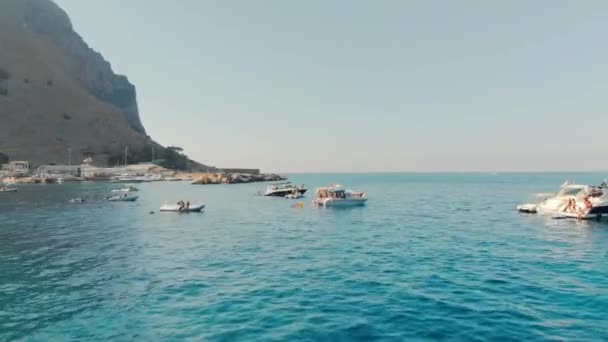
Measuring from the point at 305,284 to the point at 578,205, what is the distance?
4515 centimetres

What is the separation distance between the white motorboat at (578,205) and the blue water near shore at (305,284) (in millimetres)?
8285

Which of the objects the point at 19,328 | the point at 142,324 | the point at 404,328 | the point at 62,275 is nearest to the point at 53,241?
the point at 62,275

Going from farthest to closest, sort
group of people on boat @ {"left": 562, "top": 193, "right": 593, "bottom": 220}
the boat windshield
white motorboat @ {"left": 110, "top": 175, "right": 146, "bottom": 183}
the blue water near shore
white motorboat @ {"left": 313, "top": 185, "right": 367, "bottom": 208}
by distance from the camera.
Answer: white motorboat @ {"left": 110, "top": 175, "right": 146, "bottom": 183}, white motorboat @ {"left": 313, "top": 185, "right": 367, "bottom": 208}, the boat windshield, group of people on boat @ {"left": 562, "top": 193, "right": 593, "bottom": 220}, the blue water near shore

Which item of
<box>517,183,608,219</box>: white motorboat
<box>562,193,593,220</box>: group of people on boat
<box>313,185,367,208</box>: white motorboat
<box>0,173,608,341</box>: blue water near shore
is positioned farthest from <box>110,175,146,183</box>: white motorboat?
<box>562,193,593,220</box>: group of people on boat

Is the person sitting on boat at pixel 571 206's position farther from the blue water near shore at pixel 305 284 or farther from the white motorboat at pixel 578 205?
the blue water near shore at pixel 305 284

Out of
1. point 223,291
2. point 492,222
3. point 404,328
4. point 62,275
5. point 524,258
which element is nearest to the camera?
point 404,328

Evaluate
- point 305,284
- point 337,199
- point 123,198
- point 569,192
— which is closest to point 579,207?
point 569,192

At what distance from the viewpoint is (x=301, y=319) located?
1580 centimetres

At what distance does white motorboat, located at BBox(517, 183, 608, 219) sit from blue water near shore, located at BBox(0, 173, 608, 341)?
8.29m

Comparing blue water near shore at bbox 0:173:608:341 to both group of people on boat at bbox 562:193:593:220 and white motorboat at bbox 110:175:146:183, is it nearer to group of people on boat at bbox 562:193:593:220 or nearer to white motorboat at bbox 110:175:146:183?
group of people on boat at bbox 562:193:593:220

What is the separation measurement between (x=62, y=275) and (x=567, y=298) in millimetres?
27623

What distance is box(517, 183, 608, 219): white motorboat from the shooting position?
47531 millimetres

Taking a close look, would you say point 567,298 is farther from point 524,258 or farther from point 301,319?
point 301,319

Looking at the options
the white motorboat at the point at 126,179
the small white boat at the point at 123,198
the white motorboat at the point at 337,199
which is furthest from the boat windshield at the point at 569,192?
the white motorboat at the point at 126,179
